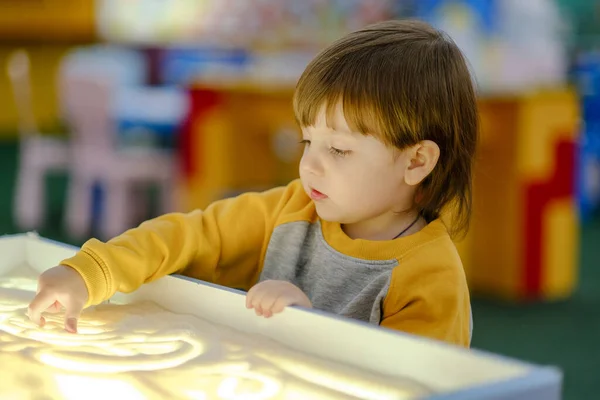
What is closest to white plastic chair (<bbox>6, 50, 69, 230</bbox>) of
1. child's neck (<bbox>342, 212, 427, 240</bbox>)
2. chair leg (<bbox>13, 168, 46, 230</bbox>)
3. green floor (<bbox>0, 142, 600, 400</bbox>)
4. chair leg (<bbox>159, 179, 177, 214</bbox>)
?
chair leg (<bbox>13, 168, 46, 230</bbox>)

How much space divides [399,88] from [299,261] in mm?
258

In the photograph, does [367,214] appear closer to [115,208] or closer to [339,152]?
[339,152]

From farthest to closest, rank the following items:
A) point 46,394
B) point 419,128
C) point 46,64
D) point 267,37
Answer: point 46,64 < point 267,37 < point 419,128 < point 46,394

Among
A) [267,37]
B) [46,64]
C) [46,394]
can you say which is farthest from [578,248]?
[46,64]

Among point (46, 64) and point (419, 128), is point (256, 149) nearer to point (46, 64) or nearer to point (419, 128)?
point (419, 128)

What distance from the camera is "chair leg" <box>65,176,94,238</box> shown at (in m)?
4.19

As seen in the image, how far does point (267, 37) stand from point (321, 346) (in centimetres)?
560

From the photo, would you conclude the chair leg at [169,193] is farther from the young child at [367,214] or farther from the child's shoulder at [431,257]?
the child's shoulder at [431,257]

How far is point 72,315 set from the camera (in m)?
0.84

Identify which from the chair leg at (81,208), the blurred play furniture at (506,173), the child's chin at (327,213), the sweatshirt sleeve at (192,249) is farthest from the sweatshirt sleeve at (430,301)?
the chair leg at (81,208)

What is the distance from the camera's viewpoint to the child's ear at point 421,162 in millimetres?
1021

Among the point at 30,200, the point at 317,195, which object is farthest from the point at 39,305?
the point at 30,200

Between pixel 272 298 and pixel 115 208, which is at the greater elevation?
pixel 272 298

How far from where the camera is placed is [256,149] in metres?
3.66
